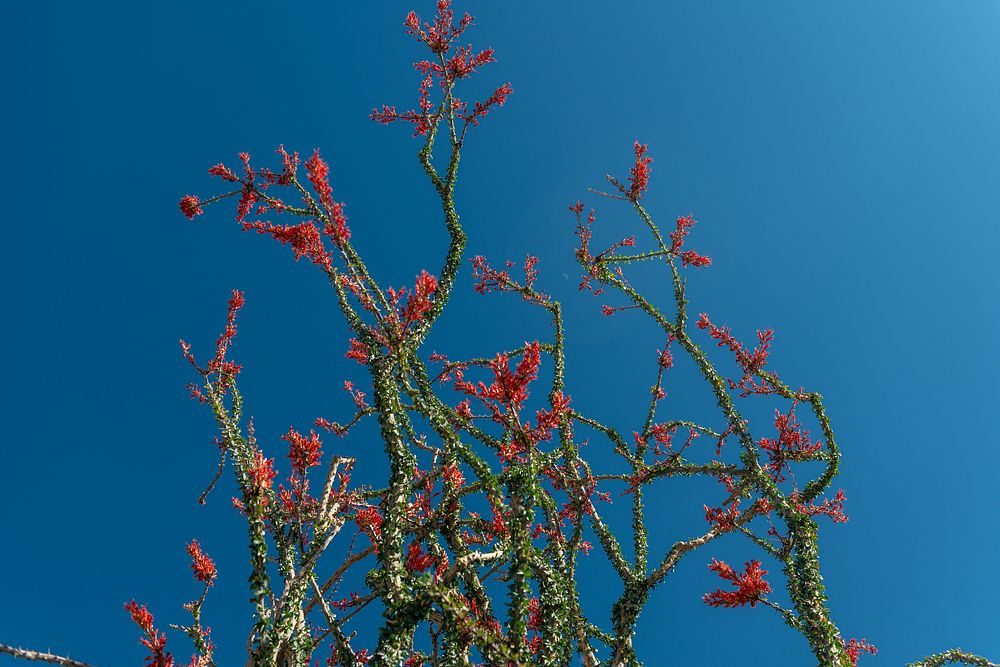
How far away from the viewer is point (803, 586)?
22.1ft

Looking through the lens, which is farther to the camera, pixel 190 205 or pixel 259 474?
pixel 190 205

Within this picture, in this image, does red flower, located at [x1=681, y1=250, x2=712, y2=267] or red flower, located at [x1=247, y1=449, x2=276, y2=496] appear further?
red flower, located at [x1=681, y1=250, x2=712, y2=267]

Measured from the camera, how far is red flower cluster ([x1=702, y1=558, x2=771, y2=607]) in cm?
676

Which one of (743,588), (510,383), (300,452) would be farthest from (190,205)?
(743,588)

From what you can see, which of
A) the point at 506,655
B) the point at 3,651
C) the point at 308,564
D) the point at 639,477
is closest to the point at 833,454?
the point at 639,477

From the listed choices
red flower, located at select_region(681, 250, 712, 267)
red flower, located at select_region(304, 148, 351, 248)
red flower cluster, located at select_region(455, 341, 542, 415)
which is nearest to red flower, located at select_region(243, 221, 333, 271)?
red flower, located at select_region(304, 148, 351, 248)

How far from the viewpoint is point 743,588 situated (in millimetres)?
6820

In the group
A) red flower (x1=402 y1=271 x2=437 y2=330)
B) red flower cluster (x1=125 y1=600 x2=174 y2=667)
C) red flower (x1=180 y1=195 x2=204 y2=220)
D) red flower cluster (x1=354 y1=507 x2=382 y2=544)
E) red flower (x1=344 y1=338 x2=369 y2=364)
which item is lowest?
red flower cluster (x1=125 y1=600 x2=174 y2=667)

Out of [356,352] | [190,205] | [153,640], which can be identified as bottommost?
[153,640]

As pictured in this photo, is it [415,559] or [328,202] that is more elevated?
[328,202]

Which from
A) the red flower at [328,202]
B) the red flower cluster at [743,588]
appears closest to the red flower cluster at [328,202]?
the red flower at [328,202]

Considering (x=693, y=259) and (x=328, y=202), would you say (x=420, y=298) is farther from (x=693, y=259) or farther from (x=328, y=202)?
(x=693, y=259)

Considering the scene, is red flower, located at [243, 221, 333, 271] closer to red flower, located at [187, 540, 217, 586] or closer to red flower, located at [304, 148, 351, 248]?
red flower, located at [304, 148, 351, 248]

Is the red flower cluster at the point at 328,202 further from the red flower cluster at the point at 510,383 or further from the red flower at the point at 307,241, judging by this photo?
the red flower cluster at the point at 510,383
